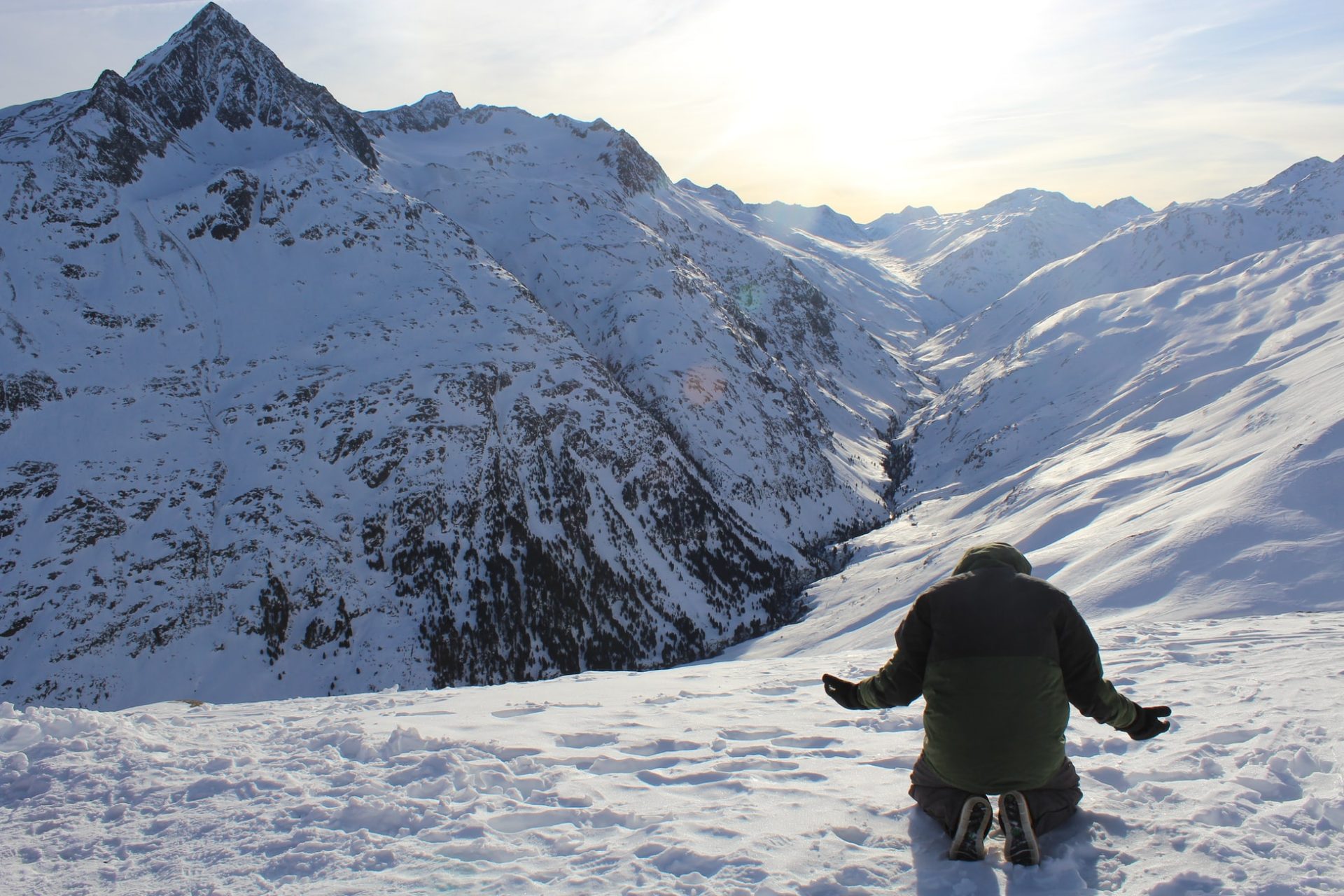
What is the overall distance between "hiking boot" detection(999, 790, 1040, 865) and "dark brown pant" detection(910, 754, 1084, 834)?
0.16 metres

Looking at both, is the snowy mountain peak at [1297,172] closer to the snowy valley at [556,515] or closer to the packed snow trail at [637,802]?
the snowy valley at [556,515]

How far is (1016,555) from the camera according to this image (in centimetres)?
475

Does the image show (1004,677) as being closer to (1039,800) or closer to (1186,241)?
(1039,800)

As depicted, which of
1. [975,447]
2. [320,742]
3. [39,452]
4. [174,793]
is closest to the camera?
[174,793]

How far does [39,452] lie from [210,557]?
45.0 feet

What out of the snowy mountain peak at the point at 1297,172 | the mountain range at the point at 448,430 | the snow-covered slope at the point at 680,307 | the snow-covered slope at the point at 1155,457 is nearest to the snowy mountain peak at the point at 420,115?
the snow-covered slope at the point at 680,307

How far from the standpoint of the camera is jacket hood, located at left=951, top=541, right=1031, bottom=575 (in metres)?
4.66

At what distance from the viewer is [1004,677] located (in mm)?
4375

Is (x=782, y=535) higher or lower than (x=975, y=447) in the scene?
lower

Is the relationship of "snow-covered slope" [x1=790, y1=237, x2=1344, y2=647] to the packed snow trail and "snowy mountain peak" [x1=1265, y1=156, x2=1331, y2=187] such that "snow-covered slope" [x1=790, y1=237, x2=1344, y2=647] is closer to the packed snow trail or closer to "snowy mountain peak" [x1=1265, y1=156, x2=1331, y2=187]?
the packed snow trail

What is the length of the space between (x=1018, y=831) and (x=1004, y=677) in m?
0.96

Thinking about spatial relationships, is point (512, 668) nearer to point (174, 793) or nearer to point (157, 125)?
point (174, 793)

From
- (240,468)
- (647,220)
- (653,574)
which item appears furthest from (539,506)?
(647,220)

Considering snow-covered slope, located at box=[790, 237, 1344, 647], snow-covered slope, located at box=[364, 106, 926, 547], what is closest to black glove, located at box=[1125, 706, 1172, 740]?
snow-covered slope, located at box=[790, 237, 1344, 647]
